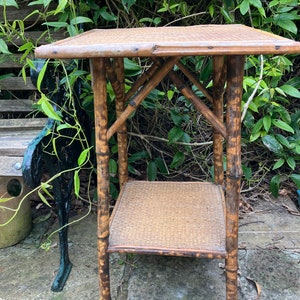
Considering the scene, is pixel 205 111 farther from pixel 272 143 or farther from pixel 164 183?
pixel 272 143

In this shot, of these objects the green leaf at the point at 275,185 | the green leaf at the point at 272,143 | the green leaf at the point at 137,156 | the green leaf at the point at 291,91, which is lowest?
the green leaf at the point at 275,185

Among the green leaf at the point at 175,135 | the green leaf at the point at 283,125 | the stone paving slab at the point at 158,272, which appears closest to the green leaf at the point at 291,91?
the green leaf at the point at 283,125

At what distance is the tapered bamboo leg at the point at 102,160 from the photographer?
1.05 meters

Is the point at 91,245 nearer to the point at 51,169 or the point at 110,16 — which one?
the point at 51,169

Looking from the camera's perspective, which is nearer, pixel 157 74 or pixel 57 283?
pixel 157 74

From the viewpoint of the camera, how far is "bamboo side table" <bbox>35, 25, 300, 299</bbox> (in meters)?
0.86

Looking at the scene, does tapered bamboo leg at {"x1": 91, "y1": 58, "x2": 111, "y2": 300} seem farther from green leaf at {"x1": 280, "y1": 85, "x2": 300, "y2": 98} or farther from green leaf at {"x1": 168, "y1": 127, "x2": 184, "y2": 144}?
green leaf at {"x1": 280, "y1": 85, "x2": 300, "y2": 98}

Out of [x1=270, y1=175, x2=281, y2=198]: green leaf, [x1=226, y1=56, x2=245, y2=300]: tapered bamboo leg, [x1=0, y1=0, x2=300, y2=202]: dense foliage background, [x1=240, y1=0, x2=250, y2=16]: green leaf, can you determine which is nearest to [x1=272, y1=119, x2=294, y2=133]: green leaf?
[x1=0, y1=0, x2=300, y2=202]: dense foliage background

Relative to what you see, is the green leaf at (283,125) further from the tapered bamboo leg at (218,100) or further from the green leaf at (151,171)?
the green leaf at (151,171)

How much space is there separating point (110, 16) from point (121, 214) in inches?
34.6

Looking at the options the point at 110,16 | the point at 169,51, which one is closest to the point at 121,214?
the point at 169,51

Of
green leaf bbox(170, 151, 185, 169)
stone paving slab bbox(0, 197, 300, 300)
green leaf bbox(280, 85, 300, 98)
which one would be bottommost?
stone paving slab bbox(0, 197, 300, 300)

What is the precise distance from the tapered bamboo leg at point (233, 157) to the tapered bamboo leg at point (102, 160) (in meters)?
0.36

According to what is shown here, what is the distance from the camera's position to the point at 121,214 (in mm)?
1390
